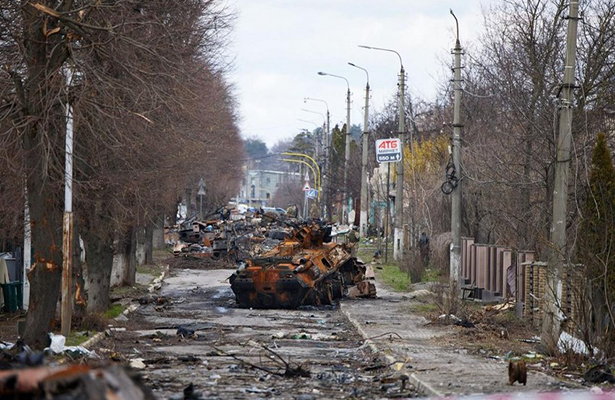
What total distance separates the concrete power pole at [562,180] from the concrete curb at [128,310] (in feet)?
26.2

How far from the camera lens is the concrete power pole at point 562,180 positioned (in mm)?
17719

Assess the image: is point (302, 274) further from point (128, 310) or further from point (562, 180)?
point (562, 180)

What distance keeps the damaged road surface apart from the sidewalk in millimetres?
326

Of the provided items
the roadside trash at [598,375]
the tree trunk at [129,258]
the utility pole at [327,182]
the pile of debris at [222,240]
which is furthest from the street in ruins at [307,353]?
the utility pole at [327,182]

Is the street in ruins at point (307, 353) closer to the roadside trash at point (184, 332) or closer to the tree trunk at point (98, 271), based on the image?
the roadside trash at point (184, 332)


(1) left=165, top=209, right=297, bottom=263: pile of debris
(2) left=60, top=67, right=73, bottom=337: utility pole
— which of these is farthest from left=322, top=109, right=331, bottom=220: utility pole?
(2) left=60, top=67, right=73, bottom=337: utility pole

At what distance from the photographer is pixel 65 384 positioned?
704cm

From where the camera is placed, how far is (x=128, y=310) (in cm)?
2780

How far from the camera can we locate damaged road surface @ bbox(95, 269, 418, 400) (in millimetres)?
14258

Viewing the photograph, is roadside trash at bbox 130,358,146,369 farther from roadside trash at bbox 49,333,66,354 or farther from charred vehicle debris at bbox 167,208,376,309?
charred vehicle debris at bbox 167,208,376,309

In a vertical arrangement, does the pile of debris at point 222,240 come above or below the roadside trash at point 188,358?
above

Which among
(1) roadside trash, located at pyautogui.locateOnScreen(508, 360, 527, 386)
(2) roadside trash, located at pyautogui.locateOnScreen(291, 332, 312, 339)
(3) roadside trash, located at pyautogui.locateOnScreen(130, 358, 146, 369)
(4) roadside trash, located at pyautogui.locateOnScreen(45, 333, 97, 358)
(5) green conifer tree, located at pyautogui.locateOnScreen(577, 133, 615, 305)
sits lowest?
(2) roadside trash, located at pyautogui.locateOnScreen(291, 332, 312, 339)

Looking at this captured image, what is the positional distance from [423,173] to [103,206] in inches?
1074

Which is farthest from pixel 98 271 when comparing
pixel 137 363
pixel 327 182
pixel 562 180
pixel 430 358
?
pixel 327 182
